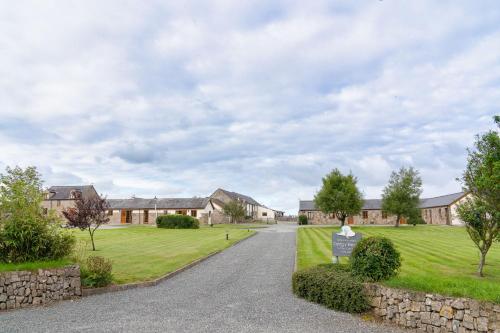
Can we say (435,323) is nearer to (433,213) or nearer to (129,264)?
(129,264)

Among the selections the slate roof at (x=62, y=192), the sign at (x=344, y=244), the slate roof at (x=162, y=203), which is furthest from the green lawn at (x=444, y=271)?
the slate roof at (x=62, y=192)

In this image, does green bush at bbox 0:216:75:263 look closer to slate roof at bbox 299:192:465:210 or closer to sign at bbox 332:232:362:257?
sign at bbox 332:232:362:257

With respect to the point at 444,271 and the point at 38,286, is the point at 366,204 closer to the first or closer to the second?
the point at 444,271

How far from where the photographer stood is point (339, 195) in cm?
5144

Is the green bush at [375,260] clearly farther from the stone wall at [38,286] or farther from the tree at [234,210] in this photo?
the tree at [234,210]

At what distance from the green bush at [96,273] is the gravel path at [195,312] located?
0.80 metres

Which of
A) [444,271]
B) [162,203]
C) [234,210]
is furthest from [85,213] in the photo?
[162,203]

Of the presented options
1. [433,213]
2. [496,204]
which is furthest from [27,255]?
[433,213]

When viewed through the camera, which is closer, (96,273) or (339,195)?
(96,273)

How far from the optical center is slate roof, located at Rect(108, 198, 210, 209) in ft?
224

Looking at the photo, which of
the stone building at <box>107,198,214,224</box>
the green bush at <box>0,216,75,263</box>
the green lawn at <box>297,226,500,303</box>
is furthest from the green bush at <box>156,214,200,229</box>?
the green bush at <box>0,216,75,263</box>

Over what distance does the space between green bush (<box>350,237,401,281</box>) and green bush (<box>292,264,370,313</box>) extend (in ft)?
1.10

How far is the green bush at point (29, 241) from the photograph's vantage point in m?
12.8

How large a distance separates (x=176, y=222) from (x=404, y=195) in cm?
3232
